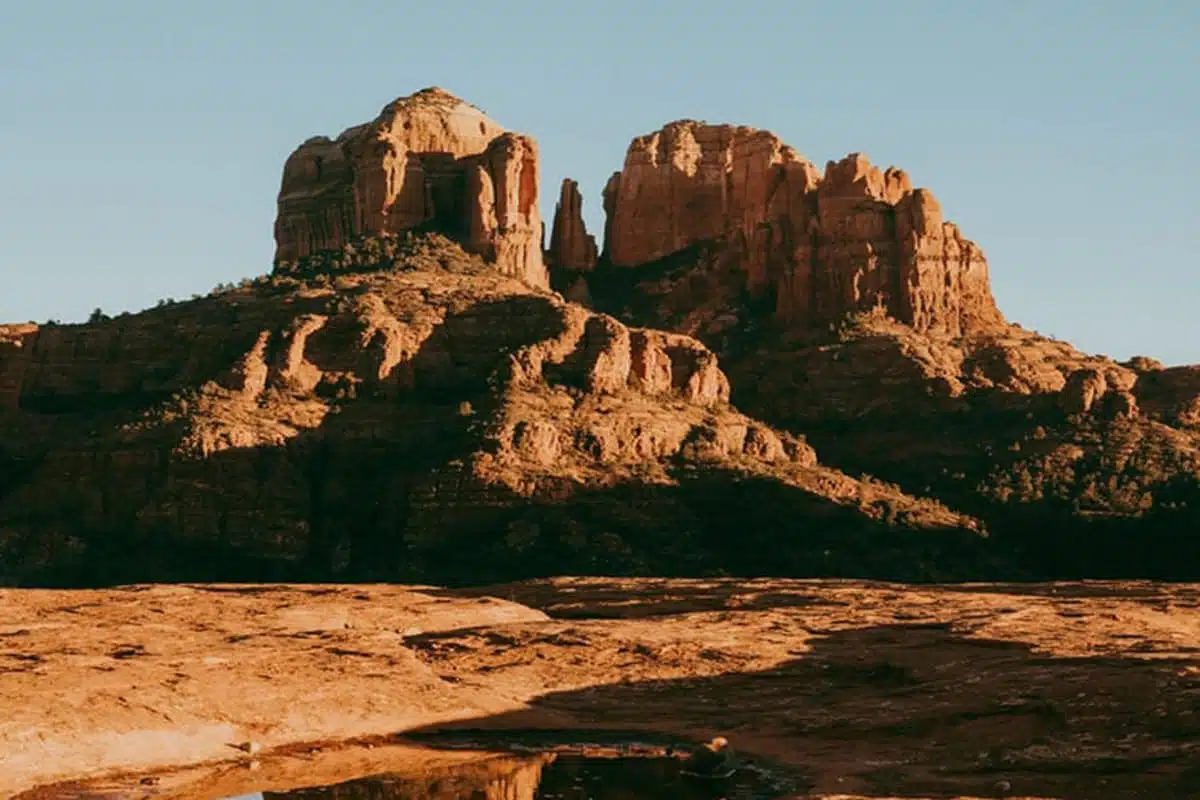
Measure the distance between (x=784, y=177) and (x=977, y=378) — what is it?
23005mm

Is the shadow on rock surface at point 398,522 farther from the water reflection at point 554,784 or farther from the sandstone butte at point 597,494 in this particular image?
the water reflection at point 554,784

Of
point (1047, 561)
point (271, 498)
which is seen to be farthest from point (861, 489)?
point (271, 498)

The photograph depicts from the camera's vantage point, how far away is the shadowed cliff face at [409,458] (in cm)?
11956

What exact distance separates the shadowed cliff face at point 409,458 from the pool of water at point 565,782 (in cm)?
5568

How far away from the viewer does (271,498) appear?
402 feet

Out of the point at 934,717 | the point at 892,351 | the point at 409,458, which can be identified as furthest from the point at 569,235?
the point at 934,717

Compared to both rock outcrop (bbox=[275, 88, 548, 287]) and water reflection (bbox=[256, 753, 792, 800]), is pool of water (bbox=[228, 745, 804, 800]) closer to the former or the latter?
water reflection (bbox=[256, 753, 792, 800])

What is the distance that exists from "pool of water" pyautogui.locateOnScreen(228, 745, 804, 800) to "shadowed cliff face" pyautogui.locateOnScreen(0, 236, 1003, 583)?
55.7 meters

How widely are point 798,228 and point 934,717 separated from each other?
93440 millimetres

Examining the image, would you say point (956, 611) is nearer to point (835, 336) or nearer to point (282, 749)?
point (282, 749)

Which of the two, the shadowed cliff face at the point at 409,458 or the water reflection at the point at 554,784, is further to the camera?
the shadowed cliff face at the point at 409,458

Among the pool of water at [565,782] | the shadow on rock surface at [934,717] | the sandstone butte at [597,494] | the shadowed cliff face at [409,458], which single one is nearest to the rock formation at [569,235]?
the sandstone butte at [597,494]

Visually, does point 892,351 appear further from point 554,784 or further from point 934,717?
point 554,784

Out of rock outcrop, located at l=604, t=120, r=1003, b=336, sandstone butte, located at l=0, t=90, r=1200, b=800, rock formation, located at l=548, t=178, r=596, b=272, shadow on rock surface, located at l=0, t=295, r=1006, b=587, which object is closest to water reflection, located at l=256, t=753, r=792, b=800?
sandstone butte, located at l=0, t=90, r=1200, b=800
